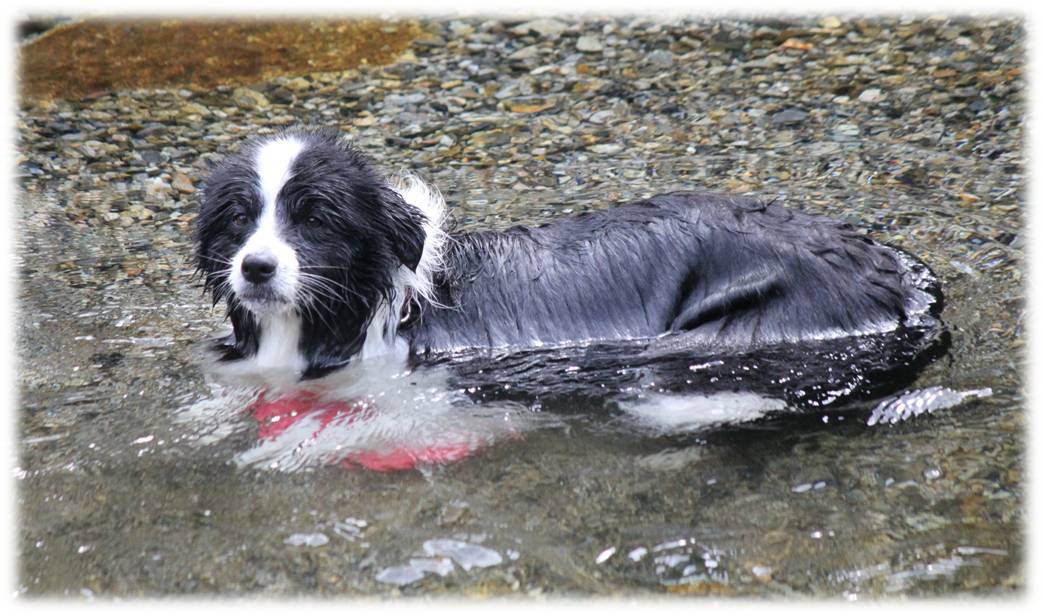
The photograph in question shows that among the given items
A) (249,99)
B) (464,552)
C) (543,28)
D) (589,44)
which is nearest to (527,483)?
(464,552)

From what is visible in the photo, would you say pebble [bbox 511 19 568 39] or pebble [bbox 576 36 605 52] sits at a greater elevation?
pebble [bbox 511 19 568 39]

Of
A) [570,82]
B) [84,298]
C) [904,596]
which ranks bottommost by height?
[904,596]

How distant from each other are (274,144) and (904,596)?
3195 millimetres

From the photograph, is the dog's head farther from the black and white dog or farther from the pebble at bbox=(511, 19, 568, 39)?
the pebble at bbox=(511, 19, 568, 39)

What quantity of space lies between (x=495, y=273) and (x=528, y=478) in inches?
56.3

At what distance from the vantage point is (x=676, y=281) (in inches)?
219

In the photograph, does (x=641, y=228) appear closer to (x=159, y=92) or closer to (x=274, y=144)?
(x=274, y=144)

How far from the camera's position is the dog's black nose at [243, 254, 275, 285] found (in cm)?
502

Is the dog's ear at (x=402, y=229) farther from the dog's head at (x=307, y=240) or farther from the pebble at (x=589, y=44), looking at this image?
the pebble at (x=589, y=44)

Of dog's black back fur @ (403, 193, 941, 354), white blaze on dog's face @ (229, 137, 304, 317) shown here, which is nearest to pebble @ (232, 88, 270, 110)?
dog's black back fur @ (403, 193, 941, 354)

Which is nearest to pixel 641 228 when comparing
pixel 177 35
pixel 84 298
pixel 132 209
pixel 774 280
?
pixel 774 280

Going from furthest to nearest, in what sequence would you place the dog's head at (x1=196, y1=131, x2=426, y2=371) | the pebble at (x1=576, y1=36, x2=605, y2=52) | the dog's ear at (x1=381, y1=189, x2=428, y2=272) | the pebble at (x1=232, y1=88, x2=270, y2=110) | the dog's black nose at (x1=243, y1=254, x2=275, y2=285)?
the pebble at (x1=576, y1=36, x2=605, y2=52) → the pebble at (x1=232, y1=88, x2=270, y2=110) → the dog's ear at (x1=381, y1=189, x2=428, y2=272) → the dog's head at (x1=196, y1=131, x2=426, y2=371) → the dog's black nose at (x1=243, y1=254, x2=275, y2=285)

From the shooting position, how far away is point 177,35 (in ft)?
34.3

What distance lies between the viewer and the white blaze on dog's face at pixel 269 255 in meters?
5.04
